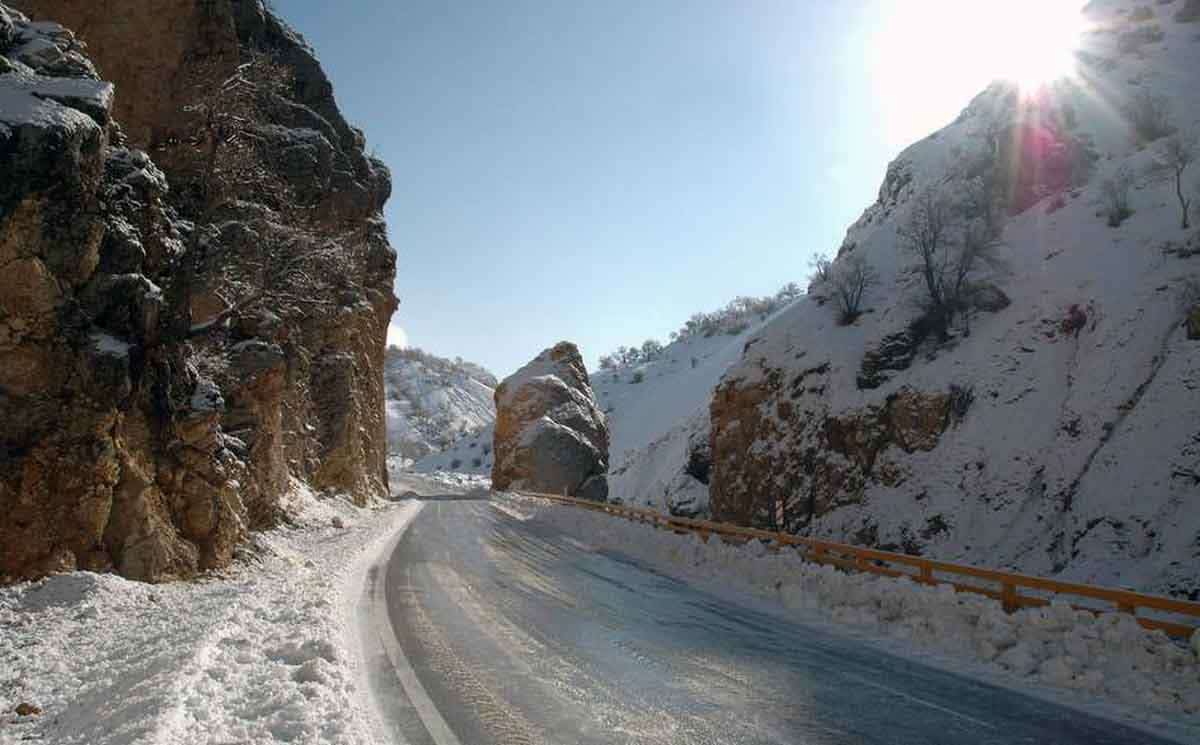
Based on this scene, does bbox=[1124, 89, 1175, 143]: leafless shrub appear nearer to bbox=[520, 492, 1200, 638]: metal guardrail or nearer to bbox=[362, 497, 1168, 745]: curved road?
bbox=[520, 492, 1200, 638]: metal guardrail

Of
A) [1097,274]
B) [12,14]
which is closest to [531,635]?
[12,14]

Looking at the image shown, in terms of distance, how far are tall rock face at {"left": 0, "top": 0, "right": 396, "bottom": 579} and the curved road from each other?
4.05m

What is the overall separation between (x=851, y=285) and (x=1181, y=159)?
1146 cm

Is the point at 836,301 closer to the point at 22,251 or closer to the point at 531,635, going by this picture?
the point at 531,635

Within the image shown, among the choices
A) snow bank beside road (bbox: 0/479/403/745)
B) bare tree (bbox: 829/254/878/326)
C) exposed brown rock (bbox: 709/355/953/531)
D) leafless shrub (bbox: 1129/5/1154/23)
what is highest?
leafless shrub (bbox: 1129/5/1154/23)

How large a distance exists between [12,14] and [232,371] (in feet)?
26.1

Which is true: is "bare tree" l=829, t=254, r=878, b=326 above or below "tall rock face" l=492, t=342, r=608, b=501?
above

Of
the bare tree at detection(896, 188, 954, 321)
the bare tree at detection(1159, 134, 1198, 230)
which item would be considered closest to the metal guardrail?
the bare tree at detection(896, 188, 954, 321)

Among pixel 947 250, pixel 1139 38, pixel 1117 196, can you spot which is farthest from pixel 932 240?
pixel 1139 38

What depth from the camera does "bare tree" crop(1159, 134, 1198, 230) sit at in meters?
21.9

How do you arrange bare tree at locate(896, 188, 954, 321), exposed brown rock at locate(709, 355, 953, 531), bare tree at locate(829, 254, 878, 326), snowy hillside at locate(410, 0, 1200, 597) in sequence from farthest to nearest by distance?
bare tree at locate(829, 254, 878, 326) < bare tree at locate(896, 188, 954, 321) < exposed brown rock at locate(709, 355, 953, 531) < snowy hillside at locate(410, 0, 1200, 597)

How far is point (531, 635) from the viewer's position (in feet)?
28.9

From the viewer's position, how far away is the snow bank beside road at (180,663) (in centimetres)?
513

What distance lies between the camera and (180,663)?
20.6 feet
